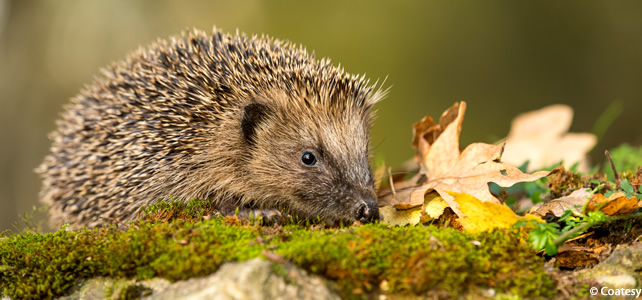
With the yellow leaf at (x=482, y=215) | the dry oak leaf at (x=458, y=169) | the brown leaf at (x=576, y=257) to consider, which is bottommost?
the brown leaf at (x=576, y=257)

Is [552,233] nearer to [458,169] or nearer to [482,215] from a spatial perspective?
[482,215]

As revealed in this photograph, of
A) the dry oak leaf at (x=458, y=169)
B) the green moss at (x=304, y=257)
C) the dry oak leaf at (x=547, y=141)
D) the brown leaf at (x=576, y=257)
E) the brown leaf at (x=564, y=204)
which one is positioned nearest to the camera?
the green moss at (x=304, y=257)

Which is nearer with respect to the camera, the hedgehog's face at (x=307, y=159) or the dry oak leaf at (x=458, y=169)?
the dry oak leaf at (x=458, y=169)

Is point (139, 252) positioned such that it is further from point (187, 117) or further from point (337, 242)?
point (187, 117)

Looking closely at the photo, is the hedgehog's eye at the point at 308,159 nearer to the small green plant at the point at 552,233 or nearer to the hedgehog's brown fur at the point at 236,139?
the hedgehog's brown fur at the point at 236,139

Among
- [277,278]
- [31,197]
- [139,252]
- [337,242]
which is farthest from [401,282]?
[31,197]

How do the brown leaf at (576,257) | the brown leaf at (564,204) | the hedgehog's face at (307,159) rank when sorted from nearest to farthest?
the brown leaf at (576,257) < the brown leaf at (564,204) < the hedgehog's face at (307,159)

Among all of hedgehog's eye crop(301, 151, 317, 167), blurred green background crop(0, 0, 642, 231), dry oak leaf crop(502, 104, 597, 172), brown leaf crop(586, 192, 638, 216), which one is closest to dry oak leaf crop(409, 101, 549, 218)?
brown leaf crop(586, 192, 638, 216)

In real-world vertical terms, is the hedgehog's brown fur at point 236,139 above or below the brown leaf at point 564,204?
above

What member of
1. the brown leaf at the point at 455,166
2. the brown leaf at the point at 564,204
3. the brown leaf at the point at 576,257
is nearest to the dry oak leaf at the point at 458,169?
the brown leaf at the point at 455,166
